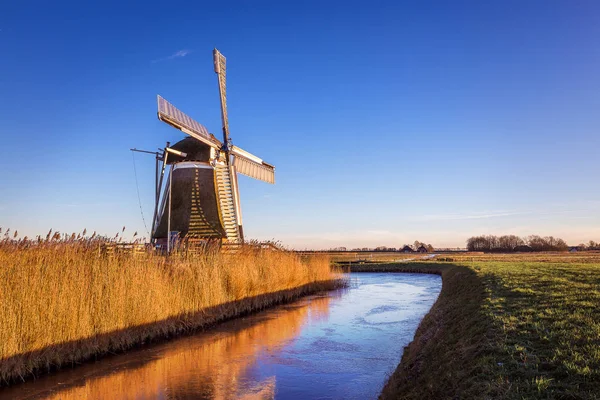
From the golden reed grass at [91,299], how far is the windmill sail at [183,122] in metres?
7.57

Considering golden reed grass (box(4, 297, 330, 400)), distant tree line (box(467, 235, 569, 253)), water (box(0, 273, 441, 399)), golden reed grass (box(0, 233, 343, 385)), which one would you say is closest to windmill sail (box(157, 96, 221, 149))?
golden reed grass (box(0, 233, 343, 385))

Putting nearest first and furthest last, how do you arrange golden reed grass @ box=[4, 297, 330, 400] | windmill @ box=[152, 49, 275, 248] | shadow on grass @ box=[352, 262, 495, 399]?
shadow on grass @ box=[352, 262, 495, 399] < golden reed grass @ box=[4, 297, 330, 400] < windmill @ box=[152, 49, 275, 248]

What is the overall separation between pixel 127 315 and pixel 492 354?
708 centimetres

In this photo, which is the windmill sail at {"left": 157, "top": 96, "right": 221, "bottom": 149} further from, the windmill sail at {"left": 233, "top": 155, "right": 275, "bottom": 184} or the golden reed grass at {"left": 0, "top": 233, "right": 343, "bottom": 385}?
the golden reed grass at {"left": 0, "top": 233, "right": 343, "bottom": 385}

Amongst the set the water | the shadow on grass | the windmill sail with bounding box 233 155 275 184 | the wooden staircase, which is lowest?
the water

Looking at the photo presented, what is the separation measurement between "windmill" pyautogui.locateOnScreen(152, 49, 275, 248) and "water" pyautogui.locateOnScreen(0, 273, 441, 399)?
7835 millimetres

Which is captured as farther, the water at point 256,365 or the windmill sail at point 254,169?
the windmill sail at point 254,169

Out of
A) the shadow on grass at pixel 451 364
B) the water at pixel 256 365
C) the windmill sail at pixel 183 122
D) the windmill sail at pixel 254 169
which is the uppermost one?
the windmill sail at pixel 183 122

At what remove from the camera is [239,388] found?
6.64 metres

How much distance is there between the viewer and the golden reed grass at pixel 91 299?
267 inches

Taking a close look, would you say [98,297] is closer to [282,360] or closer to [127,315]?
[127,315]

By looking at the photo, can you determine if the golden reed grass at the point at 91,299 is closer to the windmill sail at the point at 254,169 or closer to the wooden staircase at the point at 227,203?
the wooden staircase at the point at 227,203

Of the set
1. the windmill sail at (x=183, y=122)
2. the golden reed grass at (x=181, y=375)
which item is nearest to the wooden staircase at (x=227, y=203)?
the windmill sail at (x=183, y=122)

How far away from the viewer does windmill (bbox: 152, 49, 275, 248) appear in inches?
766
